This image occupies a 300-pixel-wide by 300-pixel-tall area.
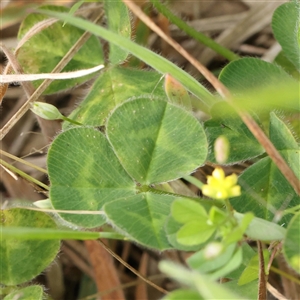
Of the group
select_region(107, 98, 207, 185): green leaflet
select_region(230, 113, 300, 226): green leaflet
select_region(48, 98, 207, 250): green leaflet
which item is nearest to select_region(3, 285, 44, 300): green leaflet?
select_region(48, 98, 207, 250): green leaflet

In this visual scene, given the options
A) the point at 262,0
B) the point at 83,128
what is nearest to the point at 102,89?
the point at 83,128

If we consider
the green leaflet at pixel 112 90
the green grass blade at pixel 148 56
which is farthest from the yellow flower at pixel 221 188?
the green leaflet at pixel 112 90

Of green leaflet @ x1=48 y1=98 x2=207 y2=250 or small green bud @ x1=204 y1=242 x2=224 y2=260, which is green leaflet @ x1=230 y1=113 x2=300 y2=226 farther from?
small green bud @ x1=204 y1=242 x2=224 y2=260

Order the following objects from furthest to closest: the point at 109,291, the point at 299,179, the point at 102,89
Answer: the point at 109,291, the point at 102,89, the point at 299,179

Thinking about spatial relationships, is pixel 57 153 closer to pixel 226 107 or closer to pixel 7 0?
pixel 226 107

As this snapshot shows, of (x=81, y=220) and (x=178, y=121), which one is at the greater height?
(x=178, y=121)

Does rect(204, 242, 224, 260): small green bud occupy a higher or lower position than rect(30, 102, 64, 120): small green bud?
lower

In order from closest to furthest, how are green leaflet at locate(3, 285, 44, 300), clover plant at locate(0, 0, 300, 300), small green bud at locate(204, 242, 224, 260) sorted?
small green bud at locate(204, 242, 224, 260)
clover plant at locate(0, 0, 300, 300)
green leaflet at locate(3, 285, 44, 300)

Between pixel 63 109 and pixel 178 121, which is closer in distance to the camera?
pixel 178 121

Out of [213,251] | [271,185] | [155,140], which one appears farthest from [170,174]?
[213,251]

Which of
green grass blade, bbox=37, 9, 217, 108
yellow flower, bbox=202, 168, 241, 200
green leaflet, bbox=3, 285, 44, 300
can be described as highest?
green grass blade, bbox=37, 9, 217, 108

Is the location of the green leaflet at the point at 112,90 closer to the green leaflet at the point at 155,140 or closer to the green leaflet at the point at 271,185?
the green leaflet at the point at 155,140
